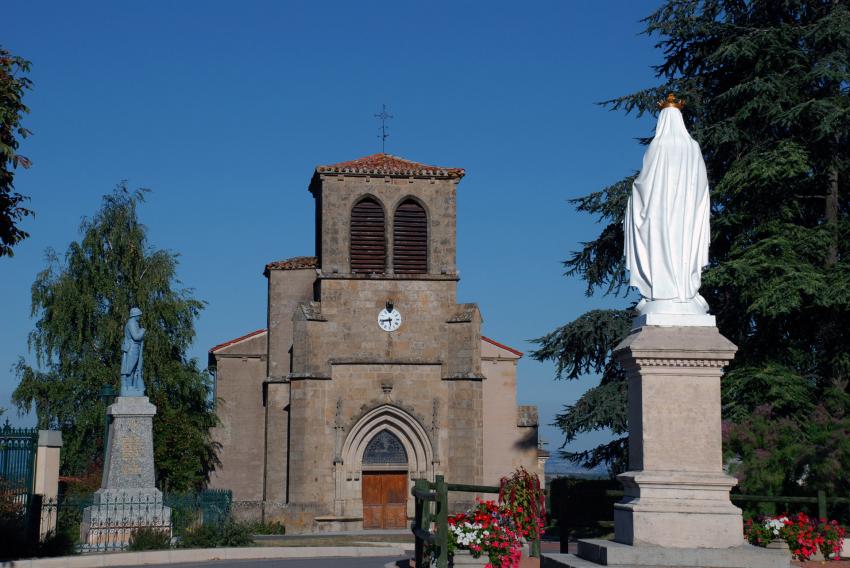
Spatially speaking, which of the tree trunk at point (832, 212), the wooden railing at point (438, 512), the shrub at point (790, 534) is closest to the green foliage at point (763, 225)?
the tree trunk at point (832, 212)

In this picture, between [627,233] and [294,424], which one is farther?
[294,424]

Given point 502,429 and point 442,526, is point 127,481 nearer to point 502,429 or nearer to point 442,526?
point 442,526

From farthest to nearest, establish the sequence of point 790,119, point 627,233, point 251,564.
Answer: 1. point 790,119
2. point 251,564
3. point 627,233

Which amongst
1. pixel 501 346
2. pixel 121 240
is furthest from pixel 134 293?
pixel 501 346

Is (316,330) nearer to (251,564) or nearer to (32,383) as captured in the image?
(32,383)

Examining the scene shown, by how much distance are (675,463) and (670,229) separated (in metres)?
2.23

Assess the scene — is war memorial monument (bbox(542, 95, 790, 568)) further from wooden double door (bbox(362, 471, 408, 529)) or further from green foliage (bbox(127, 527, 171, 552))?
wooden double door (bbox(362, 471, 408, 529))

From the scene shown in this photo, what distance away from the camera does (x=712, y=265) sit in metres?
26.1

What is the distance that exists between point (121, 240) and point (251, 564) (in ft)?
62.9

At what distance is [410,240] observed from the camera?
36.0 m

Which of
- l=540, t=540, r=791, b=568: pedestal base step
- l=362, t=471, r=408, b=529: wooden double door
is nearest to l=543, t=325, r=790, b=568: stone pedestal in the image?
l=540, t=540, r=791, b=568: pedestal base step

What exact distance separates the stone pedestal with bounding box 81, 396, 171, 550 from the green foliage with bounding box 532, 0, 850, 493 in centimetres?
972

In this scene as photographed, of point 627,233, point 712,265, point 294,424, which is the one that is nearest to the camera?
point 627,233

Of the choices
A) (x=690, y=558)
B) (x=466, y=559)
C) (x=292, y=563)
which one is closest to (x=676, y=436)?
(x=690, y=558)
